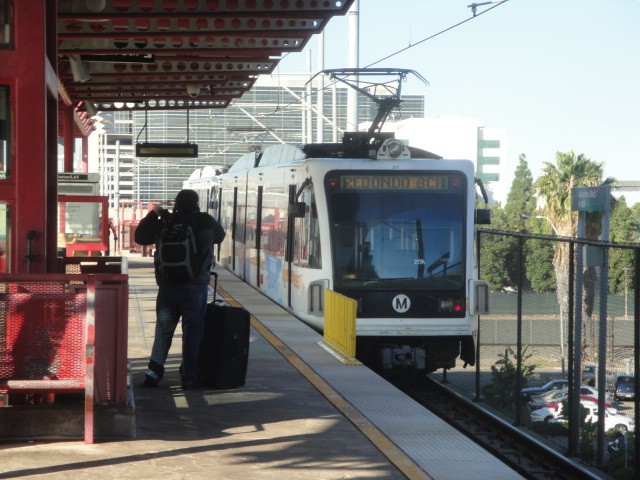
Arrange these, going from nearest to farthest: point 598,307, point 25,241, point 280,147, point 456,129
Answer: point 25,241 < point 598,307 < point 280,147 < point 456,129

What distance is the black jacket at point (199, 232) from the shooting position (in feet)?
33.6

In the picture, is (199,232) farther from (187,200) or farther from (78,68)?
(78,68)

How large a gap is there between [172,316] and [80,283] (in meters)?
2.44

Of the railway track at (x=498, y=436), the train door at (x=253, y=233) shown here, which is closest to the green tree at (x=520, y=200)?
the train door at (x=253, y=233)

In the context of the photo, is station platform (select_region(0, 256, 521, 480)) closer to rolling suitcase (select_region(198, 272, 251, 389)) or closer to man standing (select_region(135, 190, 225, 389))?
rolling suitcase (select_region(198, 272, 251, 389))

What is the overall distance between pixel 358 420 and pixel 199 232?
81.6 inches

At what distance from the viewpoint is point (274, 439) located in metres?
8.53

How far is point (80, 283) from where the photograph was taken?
315 inches

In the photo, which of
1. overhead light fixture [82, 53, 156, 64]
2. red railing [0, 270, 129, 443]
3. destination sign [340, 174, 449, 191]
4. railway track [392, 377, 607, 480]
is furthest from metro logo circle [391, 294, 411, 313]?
red railing [0, 270, 129, 443]

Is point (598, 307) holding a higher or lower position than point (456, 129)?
lower

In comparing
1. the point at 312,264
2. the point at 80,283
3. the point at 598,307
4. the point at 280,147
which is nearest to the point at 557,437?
the point at 598,307

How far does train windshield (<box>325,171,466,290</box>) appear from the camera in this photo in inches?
634

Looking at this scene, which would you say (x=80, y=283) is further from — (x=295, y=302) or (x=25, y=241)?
(x=295, y=302)

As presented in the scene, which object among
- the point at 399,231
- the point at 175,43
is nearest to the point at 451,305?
the point at 399,231
